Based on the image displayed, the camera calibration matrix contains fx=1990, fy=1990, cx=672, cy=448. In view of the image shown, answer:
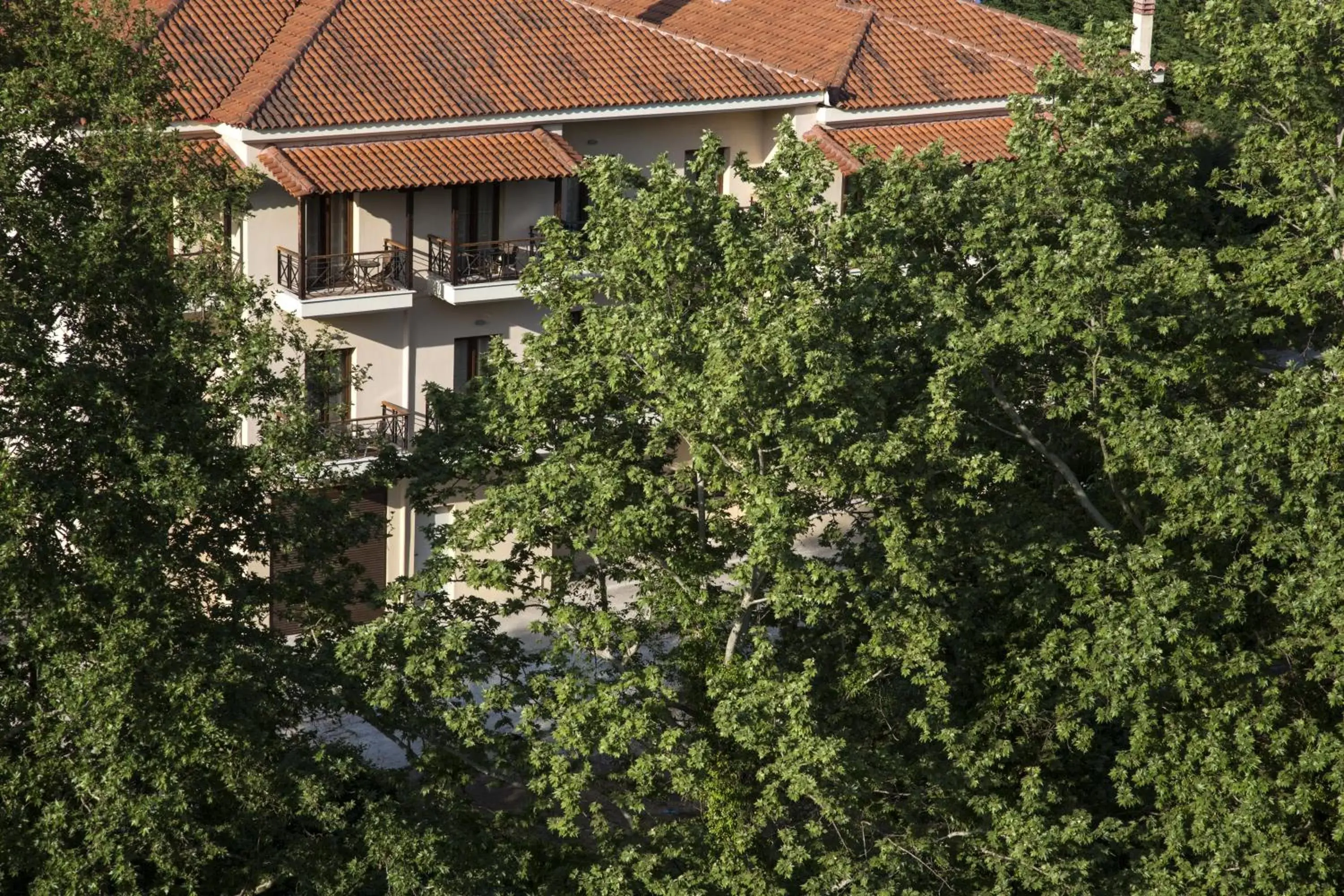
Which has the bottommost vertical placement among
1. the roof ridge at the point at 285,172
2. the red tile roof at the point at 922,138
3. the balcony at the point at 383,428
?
the balcony at the point at 383,428

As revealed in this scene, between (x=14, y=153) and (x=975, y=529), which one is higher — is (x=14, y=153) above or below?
above

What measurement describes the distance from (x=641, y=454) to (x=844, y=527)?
2155cm

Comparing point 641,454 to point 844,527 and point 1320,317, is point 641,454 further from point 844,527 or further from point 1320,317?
point 844,527

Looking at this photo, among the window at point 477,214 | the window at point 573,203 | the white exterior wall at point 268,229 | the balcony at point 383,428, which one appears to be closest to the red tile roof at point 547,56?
the white exterior wall at point 268,229

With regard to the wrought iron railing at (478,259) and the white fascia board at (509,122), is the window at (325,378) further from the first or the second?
the wrought iron railing at (478,259)

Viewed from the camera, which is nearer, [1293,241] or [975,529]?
[975,529]

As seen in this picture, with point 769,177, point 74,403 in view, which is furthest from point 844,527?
point 74,403

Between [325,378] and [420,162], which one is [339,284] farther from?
[325,378]

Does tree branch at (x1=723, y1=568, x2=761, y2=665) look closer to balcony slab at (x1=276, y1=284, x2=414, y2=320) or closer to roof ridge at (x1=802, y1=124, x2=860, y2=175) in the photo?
balcony slab at (x1=276, y1=284, x2=414, y2=320)

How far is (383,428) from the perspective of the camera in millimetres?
37344

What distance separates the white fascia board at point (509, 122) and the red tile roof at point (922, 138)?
37.2 inches

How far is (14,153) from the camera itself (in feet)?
74.7

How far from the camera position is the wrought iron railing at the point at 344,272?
3628cm

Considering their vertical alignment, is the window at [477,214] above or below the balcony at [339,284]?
above
